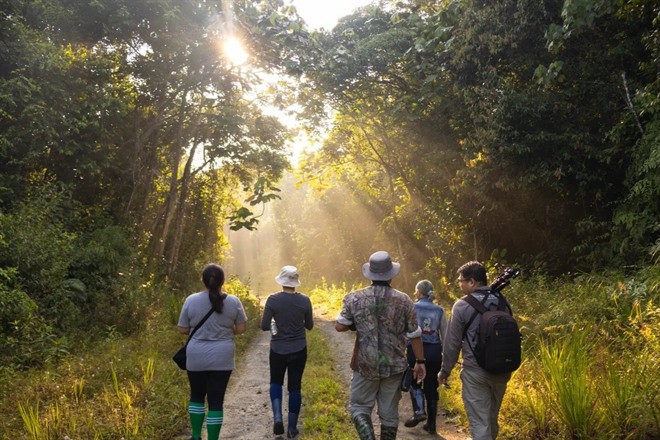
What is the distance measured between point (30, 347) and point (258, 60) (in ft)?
34.8

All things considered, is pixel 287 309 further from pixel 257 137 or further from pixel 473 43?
pixel 257 137

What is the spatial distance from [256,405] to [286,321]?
2396 mm

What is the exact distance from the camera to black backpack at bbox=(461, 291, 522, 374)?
4164 millimetres

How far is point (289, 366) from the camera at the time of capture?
6125 millimetres

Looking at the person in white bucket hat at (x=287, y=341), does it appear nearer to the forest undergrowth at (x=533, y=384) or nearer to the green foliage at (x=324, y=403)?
the green foliage at (x=324, y=403)

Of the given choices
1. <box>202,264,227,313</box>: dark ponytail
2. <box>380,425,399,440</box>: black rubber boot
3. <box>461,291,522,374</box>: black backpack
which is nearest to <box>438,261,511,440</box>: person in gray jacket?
<box>461,291,522,374</box>: black backpack

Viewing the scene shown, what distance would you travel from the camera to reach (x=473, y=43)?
38.6ft

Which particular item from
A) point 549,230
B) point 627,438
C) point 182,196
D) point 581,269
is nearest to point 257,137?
point 182,196

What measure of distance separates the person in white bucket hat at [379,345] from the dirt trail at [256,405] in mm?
1606

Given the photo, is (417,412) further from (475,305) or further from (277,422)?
(475,305)

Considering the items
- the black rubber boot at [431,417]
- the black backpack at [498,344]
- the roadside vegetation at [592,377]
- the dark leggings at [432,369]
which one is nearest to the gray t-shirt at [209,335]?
the black backpack at [498,344]

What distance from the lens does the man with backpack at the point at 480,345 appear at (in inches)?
165

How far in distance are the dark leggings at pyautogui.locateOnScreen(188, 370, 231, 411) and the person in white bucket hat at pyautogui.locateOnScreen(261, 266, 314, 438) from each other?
1042 millimetres

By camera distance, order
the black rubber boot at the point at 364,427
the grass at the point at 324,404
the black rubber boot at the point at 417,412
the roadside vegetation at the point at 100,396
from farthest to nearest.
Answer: the black rubber boot at the point at 417,412 < the grass at the point at 324,404 < the roadside vegetation at the point at 100,396 < the black rubber boot at the point at 364,427
